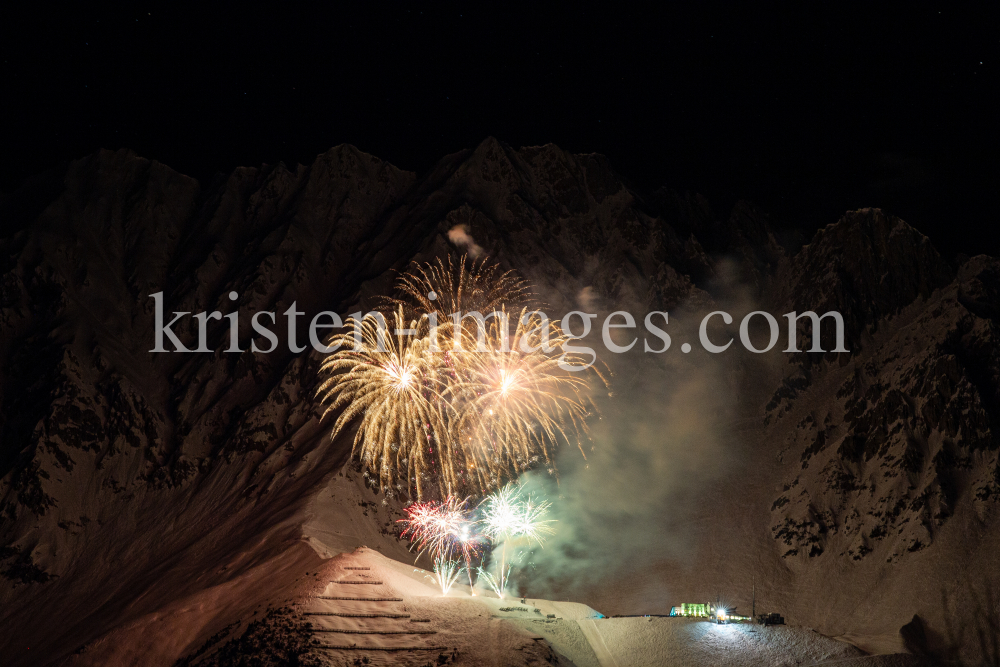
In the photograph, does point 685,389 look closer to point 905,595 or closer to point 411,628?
point 905,595

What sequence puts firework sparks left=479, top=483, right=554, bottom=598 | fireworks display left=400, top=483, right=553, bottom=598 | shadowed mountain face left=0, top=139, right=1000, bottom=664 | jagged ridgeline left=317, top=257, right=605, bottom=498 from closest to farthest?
jagged ridgeline left=317, top=257, right=605, bottom=498
fireworks display left=400, top=483, right=553, bottom=598
firework sparks left=479, top=483, right=554, bottom=598
shadowed mountain face left=0, top=139, right=1000, bottom=664

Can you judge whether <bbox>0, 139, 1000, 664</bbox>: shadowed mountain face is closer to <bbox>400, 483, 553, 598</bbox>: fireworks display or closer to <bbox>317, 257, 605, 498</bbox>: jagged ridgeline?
<bbox>317, 257, 605, 498</bbox>: jagged ridgeline

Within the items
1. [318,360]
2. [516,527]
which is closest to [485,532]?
[516,527]

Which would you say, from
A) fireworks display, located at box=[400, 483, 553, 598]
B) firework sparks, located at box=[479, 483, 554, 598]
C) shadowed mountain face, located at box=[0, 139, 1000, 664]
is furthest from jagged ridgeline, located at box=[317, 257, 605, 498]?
shadowed mountain face, located at box=[0, 139, 1000, 664]

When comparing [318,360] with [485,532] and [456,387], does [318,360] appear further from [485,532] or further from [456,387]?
[456,387]

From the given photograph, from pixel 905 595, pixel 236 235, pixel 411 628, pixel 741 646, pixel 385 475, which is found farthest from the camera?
pixel 236 235

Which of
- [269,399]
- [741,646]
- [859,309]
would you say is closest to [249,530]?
[269,399]
